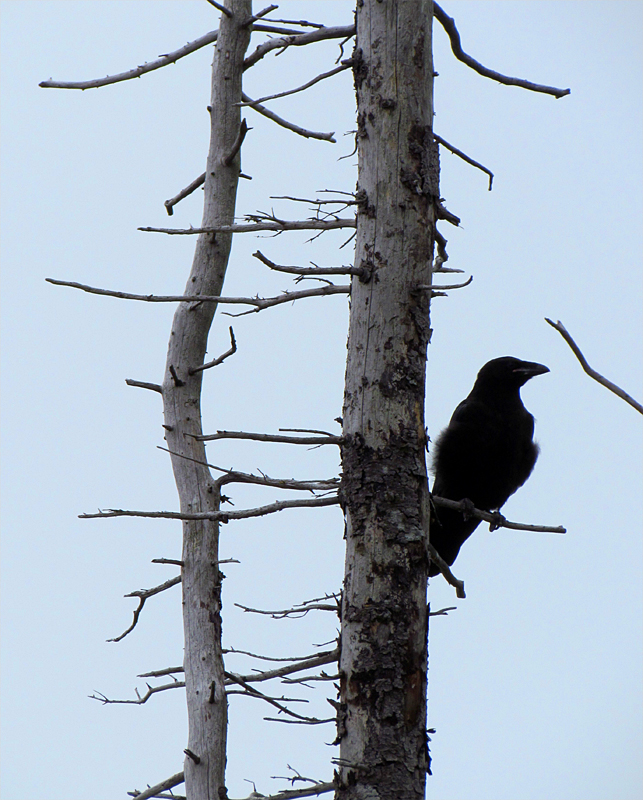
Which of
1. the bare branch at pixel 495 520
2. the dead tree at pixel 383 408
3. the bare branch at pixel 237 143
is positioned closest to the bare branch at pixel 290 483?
the dead tree at pixel 383 408

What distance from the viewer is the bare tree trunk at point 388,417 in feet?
10.7

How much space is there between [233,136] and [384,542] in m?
3.16

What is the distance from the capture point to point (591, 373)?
2432 mm

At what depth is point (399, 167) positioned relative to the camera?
3.59 meters

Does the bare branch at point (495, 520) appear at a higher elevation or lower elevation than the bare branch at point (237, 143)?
lower

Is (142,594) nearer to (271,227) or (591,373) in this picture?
(271,227)

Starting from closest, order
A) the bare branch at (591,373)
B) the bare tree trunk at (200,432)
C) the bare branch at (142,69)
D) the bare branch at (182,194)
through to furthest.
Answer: the bare branch at (591,373) → the bare tree trunk at (200,432) → the bare branch at (142,69) → the bare branch at (182,194)

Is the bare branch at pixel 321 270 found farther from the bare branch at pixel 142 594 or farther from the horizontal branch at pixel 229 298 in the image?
the bare branch at pixel 142 594

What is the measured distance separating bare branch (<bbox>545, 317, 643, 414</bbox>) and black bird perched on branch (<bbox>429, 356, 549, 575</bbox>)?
2.60 m

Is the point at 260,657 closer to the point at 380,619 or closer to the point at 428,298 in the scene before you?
the point at 380,619

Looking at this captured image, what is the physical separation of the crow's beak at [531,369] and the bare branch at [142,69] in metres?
2.99

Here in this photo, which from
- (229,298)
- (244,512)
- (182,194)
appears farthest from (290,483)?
(182,194)

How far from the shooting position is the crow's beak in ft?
17.1

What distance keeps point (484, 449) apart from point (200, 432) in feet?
5.74
